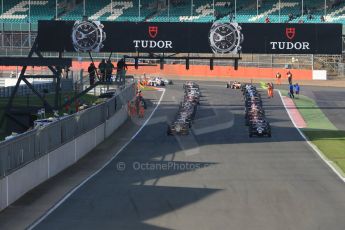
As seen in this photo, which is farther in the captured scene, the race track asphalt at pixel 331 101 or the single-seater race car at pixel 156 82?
the single-seater race car at pixel 156 82

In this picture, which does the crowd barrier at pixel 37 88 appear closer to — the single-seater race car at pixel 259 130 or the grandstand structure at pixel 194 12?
the grandstand structure at pixel 194 12

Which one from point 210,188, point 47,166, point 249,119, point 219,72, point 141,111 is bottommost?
point 210,188

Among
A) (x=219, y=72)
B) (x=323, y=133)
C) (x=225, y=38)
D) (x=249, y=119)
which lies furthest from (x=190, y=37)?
(x=219, y=72)

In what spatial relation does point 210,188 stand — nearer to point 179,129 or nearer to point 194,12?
point 179,129

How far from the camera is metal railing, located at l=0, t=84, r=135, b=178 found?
68.8 ft

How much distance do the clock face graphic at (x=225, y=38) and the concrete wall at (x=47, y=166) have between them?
691 centimetres

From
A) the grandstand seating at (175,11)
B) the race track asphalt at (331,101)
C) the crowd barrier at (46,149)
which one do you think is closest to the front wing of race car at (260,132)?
the crowd barrier at (46,149)

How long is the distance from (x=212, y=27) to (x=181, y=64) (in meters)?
53.1

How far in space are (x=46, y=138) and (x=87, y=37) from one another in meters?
10.8

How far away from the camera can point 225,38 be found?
35.2 m

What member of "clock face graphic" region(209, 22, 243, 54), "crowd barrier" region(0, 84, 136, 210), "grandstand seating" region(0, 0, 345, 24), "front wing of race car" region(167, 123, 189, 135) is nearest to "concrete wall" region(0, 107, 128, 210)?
"crowd barrier" region(0, 84, 136, 210)

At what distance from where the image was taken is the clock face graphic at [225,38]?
115 ft

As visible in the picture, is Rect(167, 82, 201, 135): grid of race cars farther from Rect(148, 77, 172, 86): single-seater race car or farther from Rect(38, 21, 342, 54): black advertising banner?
Rect(148, 77, 172, 86): single-seater race car

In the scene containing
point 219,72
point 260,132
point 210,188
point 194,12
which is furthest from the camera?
point 194,12
